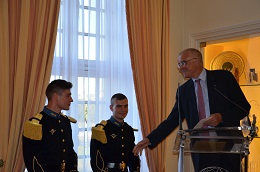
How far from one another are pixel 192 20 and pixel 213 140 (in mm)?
2701

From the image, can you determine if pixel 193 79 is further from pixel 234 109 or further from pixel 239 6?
pixel 239 6

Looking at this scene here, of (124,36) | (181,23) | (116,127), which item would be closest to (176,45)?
(181,23)

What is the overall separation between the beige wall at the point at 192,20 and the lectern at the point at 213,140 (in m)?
2.17

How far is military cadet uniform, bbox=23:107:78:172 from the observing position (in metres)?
2.46

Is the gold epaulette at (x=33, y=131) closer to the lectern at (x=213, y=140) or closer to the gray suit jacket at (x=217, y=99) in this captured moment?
the gray suit jacket at (x=217, y=99)

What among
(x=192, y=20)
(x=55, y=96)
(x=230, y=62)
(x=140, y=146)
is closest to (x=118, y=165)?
(x=140, y=146)

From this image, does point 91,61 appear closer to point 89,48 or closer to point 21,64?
point 89,48

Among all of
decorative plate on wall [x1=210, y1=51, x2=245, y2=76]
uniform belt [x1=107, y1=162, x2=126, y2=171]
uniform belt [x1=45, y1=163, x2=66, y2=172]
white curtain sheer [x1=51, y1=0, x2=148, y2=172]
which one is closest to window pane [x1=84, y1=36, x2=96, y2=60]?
white curtain sheer [x1=51, y1=0, x2=148, y2=172]

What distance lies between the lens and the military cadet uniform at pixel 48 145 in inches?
97.0

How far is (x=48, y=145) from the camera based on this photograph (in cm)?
256

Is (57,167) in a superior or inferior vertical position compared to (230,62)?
inferior

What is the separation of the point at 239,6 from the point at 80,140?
82.1 inches

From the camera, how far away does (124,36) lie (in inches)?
147

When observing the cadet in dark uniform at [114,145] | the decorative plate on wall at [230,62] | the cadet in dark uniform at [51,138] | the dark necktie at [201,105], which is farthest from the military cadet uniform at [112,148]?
the decorative plate on wall at [230,62]
